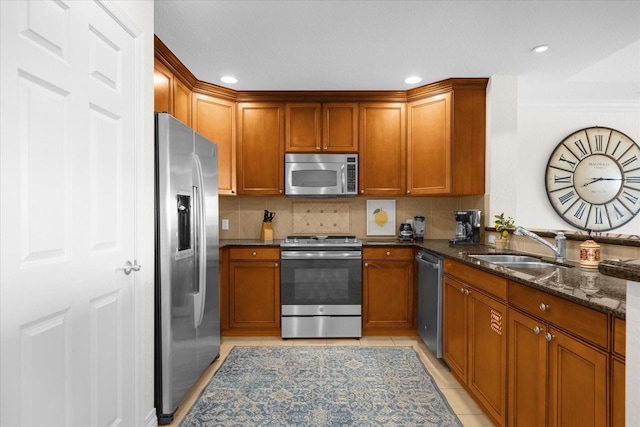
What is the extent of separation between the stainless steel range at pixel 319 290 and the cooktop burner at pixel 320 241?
0.01m

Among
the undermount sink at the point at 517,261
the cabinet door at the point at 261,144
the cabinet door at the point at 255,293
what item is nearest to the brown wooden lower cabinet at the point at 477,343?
the undermount sink at the point at 517,261

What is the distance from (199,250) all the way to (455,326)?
1.84 meters

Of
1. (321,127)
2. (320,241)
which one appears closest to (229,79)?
(321,127)

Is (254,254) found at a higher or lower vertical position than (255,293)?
higher

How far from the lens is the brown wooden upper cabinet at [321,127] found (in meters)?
3.56

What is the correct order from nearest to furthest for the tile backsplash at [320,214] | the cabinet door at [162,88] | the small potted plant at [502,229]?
the cabinet door at [162,88]
the small potted plant at [502,229]
the tile backsplash at [320,214]

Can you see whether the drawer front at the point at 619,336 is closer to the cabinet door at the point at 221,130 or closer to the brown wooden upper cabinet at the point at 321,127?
the brown wooden upper cabinet at the point at 321,127

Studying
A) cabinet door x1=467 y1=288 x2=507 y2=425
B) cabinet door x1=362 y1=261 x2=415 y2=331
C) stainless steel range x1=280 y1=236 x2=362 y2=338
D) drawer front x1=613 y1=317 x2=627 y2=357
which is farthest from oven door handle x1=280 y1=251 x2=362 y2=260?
drawer front x1=613 y1=317 x2=627 y2=357

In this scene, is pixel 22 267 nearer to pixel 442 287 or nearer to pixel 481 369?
pixel 481 369

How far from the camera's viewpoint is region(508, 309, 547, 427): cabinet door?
1.44 m

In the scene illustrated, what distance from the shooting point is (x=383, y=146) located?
11.7 ft

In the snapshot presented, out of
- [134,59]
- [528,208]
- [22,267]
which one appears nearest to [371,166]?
[528,208]

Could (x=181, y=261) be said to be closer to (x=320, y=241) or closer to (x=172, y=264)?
(x=172, y=264)

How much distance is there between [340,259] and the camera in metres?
3.30
